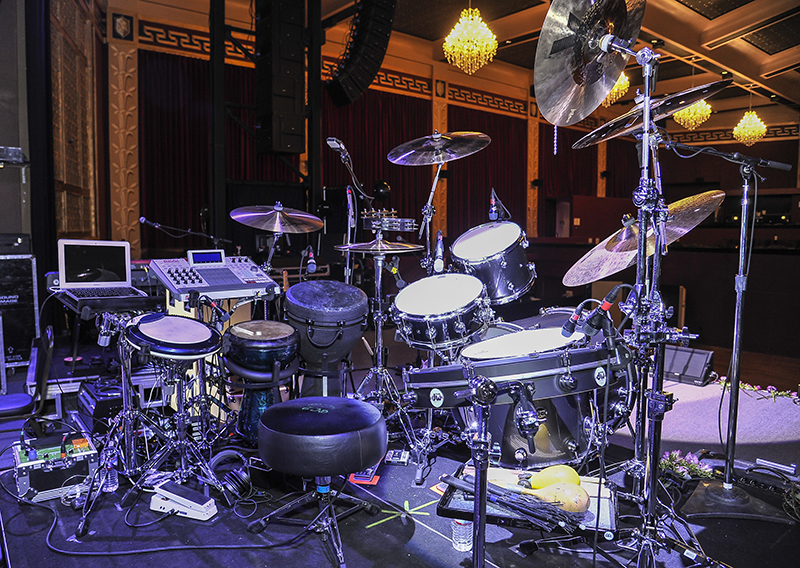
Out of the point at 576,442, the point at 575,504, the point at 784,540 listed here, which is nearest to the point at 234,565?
the point at 575,504

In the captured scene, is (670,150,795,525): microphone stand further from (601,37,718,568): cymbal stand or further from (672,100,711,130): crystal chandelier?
(672,100,711,130): crystal chandelier

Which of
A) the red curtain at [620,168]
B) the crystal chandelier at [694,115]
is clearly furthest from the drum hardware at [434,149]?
the red curtain at [620,168]

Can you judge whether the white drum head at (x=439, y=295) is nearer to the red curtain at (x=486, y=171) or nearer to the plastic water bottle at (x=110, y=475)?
the plastic water bottle at (x=110, y=475)

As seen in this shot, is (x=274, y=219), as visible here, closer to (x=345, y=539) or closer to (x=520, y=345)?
(x=520, y=345)

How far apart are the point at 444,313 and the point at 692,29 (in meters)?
8.24

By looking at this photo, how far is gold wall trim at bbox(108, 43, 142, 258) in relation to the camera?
6.66 m

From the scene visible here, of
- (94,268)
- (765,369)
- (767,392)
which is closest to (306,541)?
(94,268)

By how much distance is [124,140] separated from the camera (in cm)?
677

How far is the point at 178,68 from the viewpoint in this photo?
7129mm

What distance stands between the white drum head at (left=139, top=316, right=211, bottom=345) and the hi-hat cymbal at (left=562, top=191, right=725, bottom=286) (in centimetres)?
170

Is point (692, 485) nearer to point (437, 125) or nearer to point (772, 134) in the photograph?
point (437, 125)

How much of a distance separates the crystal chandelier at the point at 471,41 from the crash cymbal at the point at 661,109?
5204mm

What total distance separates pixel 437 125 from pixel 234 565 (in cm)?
887

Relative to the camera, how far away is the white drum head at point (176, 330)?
2.43 metres
